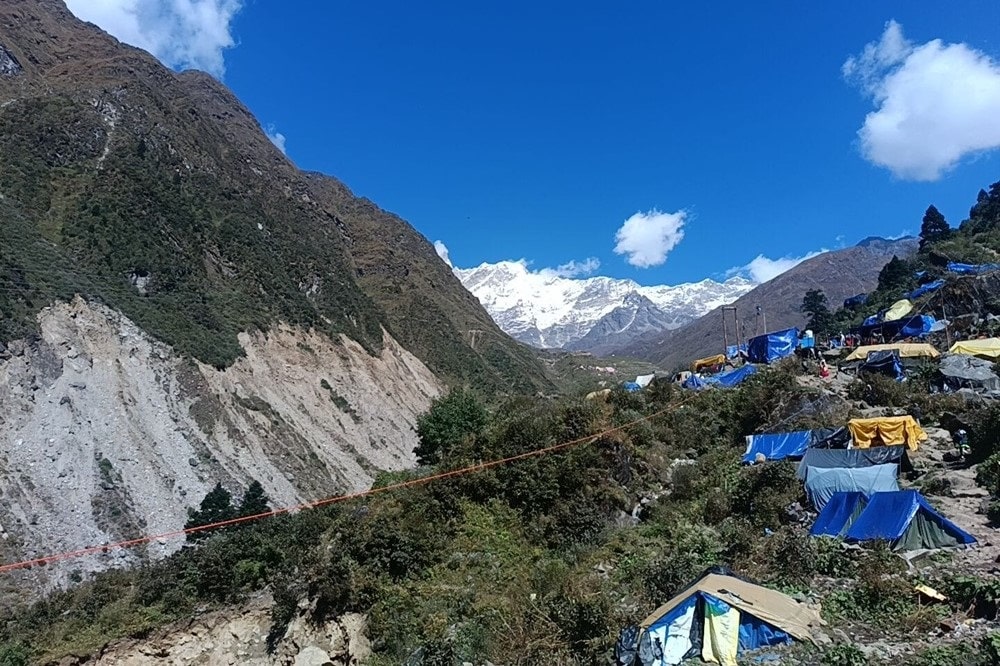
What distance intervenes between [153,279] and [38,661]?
41893mm

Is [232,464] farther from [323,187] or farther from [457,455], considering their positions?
[323,187]

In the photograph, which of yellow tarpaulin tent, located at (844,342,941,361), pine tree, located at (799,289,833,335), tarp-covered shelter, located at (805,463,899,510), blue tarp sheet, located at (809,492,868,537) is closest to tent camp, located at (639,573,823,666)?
blue tarp sheet, located at (809,492,868,537)

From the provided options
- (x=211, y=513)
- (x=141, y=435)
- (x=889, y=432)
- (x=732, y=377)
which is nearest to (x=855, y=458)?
(x=889, y=432)

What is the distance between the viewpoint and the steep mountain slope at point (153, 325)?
33750 millimetres

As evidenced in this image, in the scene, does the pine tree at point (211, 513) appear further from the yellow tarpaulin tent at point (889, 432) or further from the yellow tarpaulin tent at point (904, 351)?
the yellow tarpaulin tent at point (904, 351)

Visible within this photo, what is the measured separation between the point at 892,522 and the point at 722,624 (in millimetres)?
5343

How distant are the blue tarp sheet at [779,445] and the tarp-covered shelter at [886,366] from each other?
7.78 m

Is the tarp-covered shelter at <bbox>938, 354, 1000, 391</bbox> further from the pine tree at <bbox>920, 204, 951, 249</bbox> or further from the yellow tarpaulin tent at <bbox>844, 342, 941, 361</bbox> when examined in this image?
the pine tree at <bbox>920, 204, 951, 249</bbox>

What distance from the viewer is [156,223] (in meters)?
55.1

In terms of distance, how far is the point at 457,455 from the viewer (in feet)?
66.5

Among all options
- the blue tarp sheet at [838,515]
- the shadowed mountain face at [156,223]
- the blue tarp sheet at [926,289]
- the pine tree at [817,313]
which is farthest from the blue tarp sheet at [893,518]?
the pine tree at [817,313]

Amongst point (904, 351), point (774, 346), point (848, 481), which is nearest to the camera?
point (848, 481)

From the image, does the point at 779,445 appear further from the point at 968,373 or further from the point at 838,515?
the point at 968,373

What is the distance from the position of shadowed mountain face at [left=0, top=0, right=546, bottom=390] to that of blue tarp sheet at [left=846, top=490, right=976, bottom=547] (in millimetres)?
41255
